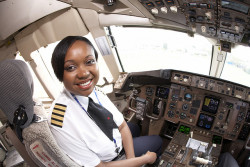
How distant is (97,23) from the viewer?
3215 mm

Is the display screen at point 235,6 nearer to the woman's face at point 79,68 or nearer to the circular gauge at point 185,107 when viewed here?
the woman's face at point 79,68

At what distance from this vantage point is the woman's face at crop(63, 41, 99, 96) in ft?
3.67

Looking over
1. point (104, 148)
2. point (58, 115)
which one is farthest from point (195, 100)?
point (58, 115)

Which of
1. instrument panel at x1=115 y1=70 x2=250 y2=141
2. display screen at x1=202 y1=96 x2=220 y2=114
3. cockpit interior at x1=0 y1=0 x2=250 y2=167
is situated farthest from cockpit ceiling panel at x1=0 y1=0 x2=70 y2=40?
display screen at x1=202 y1=96 x2=220 y2=114

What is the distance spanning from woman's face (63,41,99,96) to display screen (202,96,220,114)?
1968 millimetres

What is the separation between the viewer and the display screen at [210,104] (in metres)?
2.52

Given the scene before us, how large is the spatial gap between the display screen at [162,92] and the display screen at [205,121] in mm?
612

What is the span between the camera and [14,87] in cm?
100

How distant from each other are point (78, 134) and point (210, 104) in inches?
81.5

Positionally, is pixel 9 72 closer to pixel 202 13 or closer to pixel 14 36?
pixel 202 13

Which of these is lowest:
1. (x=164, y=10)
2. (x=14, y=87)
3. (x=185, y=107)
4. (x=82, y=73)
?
(x=185, y=107)

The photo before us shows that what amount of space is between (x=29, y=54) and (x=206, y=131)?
353 centimetres

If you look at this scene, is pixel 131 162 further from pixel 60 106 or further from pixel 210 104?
pixel 210 104

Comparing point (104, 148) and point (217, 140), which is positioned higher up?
point (104, 148)
